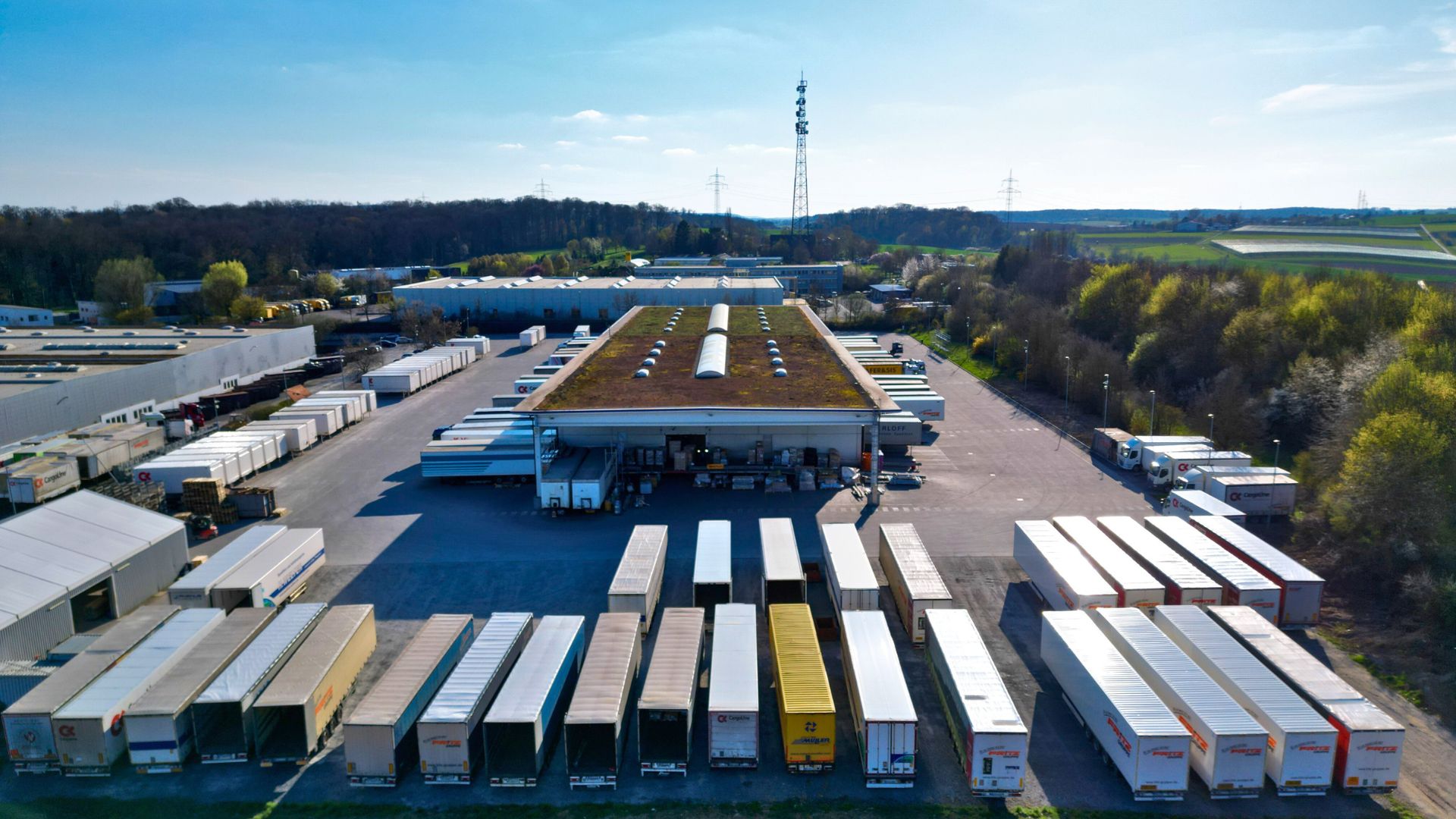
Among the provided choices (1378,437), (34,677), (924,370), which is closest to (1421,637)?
(1378,437)

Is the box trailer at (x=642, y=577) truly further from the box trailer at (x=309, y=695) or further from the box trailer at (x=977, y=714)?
the box trailer at (x=977, y=714)

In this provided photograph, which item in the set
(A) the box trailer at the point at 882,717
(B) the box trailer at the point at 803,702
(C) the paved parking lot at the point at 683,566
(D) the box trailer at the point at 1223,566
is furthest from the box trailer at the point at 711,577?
(D) the box trailer at the point at 1223,566

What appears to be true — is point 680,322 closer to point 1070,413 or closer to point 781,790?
point 1070,413

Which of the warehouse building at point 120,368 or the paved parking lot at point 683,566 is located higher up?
the warehouse building at point 120,368

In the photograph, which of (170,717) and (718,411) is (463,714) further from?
(718,411)

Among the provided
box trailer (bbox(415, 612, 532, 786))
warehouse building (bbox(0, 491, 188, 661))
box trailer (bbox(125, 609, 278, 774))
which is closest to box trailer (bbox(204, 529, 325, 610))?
warehouse building (bbox(0, 491, 188, 661))

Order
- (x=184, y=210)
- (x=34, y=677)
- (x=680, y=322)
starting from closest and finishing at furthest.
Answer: (x=34, y=677) → (x=680, y=322) → (x=184, y=210)
